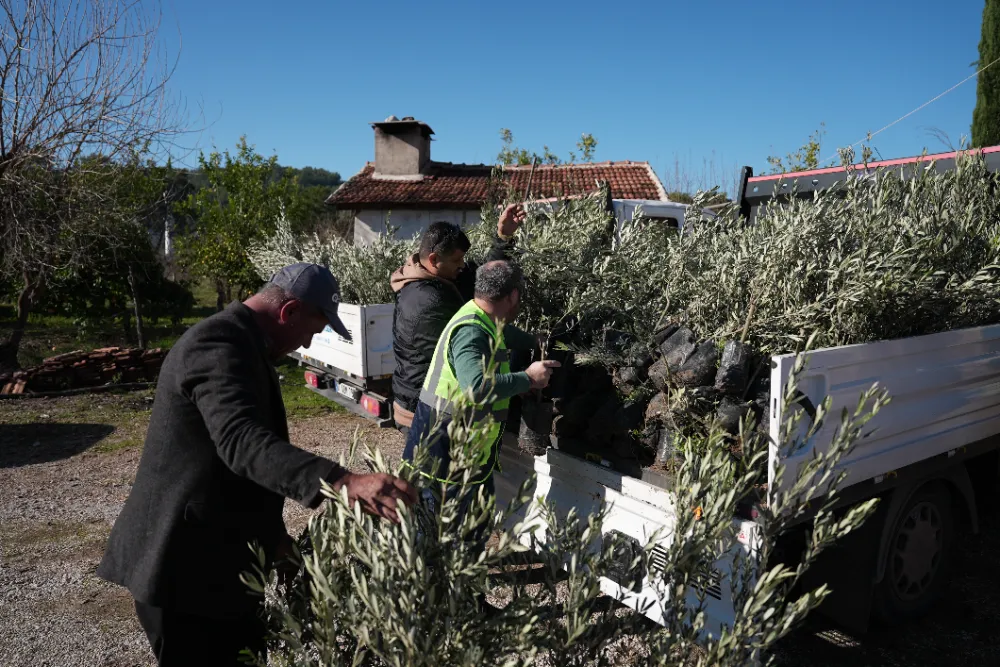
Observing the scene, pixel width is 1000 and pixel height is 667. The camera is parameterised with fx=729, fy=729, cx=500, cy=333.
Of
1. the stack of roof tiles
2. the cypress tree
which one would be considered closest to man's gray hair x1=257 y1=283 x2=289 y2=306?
the stack of roof tiles

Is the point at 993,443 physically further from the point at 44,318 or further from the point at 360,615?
the point at 44,318

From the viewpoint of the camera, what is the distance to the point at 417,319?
3.91 m

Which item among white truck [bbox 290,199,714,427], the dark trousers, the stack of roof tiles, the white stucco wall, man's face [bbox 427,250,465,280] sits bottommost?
the stack of roof tiles

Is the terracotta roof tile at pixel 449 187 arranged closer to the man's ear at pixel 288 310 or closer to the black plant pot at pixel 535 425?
the black plant pot at pixel 535 425

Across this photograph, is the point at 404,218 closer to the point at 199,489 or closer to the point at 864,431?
the point at 864,431

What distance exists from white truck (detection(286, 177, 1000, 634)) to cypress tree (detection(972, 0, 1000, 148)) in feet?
38.0

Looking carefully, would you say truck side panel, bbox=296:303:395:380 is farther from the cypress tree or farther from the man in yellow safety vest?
the cypress tree

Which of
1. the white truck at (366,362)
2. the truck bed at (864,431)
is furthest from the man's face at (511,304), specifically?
the white truck at (366,362)

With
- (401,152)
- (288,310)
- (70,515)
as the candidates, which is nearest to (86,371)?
(70,515)

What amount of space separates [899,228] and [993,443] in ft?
4.89

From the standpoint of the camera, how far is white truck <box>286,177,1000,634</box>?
3.01 m

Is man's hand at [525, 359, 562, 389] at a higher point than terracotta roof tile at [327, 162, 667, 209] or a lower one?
lower

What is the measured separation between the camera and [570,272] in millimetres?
4164

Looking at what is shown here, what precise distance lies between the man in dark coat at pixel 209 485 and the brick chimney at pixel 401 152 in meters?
22.5
